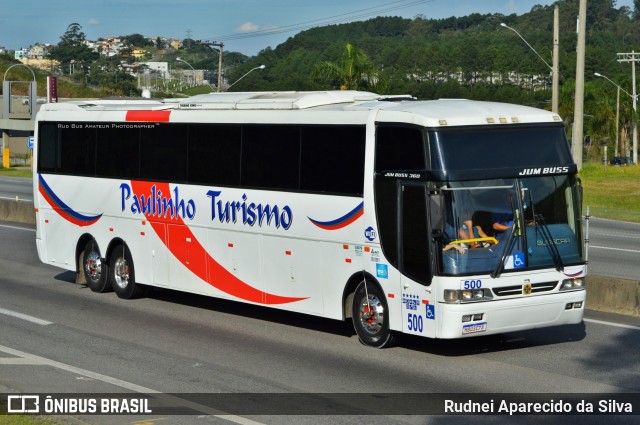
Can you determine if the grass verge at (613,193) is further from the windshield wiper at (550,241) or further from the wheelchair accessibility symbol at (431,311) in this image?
the wheelchair accessibility symbol at (431,311)

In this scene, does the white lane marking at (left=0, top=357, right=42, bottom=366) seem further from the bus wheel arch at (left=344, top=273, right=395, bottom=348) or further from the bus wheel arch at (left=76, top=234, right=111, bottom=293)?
the bus wheel arch at (left=76, top=234, right=111, bottom=293)

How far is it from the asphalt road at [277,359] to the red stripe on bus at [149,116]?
3.10 metres

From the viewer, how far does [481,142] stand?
13.8m

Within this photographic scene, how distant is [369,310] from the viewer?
14633 mm

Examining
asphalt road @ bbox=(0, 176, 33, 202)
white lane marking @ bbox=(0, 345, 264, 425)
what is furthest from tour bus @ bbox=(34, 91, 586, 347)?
asphalt road @ bbox=(0, 176, 33, 202)

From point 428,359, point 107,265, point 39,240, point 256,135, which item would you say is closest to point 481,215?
point 428,359

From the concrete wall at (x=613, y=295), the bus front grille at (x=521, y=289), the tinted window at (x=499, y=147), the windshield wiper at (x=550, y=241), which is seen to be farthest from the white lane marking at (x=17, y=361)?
the concrete wall at (x=613, y=295)

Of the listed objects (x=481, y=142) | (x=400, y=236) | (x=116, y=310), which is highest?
(x=481, y=142)

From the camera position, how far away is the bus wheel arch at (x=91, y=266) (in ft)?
66.0

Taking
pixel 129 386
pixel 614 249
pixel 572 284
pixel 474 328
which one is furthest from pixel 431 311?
pixel 614 249

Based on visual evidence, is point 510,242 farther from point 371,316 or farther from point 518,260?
point 371,316

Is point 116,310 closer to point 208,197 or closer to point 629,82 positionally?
point 208,197

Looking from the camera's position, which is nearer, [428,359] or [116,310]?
[428,359]

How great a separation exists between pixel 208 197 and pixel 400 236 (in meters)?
4.51
